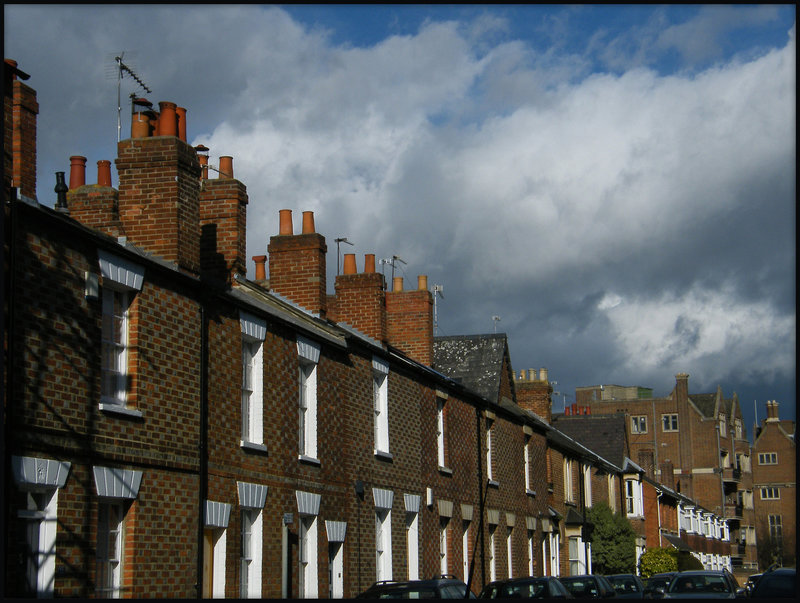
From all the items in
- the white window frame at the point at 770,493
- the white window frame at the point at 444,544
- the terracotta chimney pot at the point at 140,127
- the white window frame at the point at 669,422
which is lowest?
the white window frame at the point at 444,544

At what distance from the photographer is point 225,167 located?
2267cm

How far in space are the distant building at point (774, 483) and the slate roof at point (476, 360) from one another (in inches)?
2617

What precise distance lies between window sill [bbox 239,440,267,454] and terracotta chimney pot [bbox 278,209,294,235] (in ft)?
25.5

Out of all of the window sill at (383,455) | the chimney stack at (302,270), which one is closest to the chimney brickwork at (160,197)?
the chimney stack at (302,270)

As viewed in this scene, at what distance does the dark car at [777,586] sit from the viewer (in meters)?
19.5

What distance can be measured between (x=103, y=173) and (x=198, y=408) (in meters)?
6.11

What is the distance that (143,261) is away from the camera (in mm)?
15883

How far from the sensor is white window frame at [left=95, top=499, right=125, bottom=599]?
1477cm

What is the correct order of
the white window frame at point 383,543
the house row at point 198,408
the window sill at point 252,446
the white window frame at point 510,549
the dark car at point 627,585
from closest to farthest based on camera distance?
1. the house row at point 198,408
2. the window sill at point 252,446
3. the white window frame at point 383,543
4. the dark car at point 627,585
5. the white window frame at point 510,549

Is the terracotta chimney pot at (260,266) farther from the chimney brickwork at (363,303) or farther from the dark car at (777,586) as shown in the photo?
the dark car at (777,586)

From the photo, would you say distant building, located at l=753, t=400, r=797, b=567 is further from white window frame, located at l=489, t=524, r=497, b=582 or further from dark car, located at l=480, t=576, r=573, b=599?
dark car, located at l=480, t=576, r=573, b=599

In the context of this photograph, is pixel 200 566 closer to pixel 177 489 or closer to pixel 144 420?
pixel 177 489

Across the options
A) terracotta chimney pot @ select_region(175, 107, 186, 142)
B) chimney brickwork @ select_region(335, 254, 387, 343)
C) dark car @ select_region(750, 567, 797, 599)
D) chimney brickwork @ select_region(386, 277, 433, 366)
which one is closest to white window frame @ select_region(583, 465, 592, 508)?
chimney brickwork @ select_region(386, 277, 433, 366)

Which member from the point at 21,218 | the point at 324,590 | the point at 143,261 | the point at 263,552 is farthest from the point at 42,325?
the point at 324,590
